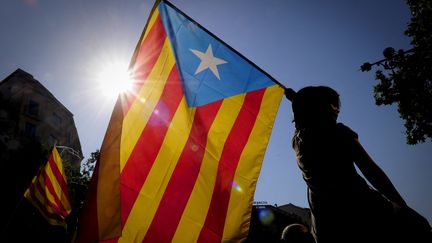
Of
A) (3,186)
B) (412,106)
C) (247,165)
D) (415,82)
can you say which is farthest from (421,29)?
(3,186)

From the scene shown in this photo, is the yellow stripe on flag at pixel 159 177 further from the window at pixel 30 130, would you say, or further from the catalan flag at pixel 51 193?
the window at pixel 30 130

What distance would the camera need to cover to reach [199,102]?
3307mm

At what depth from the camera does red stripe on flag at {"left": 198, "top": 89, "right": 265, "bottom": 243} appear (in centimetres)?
267

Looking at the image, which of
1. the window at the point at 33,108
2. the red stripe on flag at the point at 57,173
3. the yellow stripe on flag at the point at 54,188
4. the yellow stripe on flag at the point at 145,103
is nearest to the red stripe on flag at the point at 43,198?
the yellow stripe on flag at the point at 54,188

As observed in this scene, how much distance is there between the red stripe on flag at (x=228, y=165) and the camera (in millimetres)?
2668

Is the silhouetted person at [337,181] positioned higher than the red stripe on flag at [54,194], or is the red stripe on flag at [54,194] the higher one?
the silhouetted person at [337,181]

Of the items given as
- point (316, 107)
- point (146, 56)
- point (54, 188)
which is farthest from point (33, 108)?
point (316, 107)

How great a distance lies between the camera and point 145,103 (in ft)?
10.1

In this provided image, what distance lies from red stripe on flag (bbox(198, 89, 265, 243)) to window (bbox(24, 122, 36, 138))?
29483mm

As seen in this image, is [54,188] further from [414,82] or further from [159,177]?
[414,82]

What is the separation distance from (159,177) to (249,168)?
1009mm

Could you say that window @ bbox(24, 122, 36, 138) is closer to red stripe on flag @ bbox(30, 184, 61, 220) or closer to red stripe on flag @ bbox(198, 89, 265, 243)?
red stripe on flag @ bbox(30, 184, 61, 220)

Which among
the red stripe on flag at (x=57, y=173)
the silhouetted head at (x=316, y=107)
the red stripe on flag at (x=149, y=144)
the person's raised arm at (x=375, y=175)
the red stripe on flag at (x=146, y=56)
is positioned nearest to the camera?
the person's raised arm at (x=375, y=175)

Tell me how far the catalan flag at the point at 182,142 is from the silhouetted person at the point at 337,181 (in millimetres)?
1031
